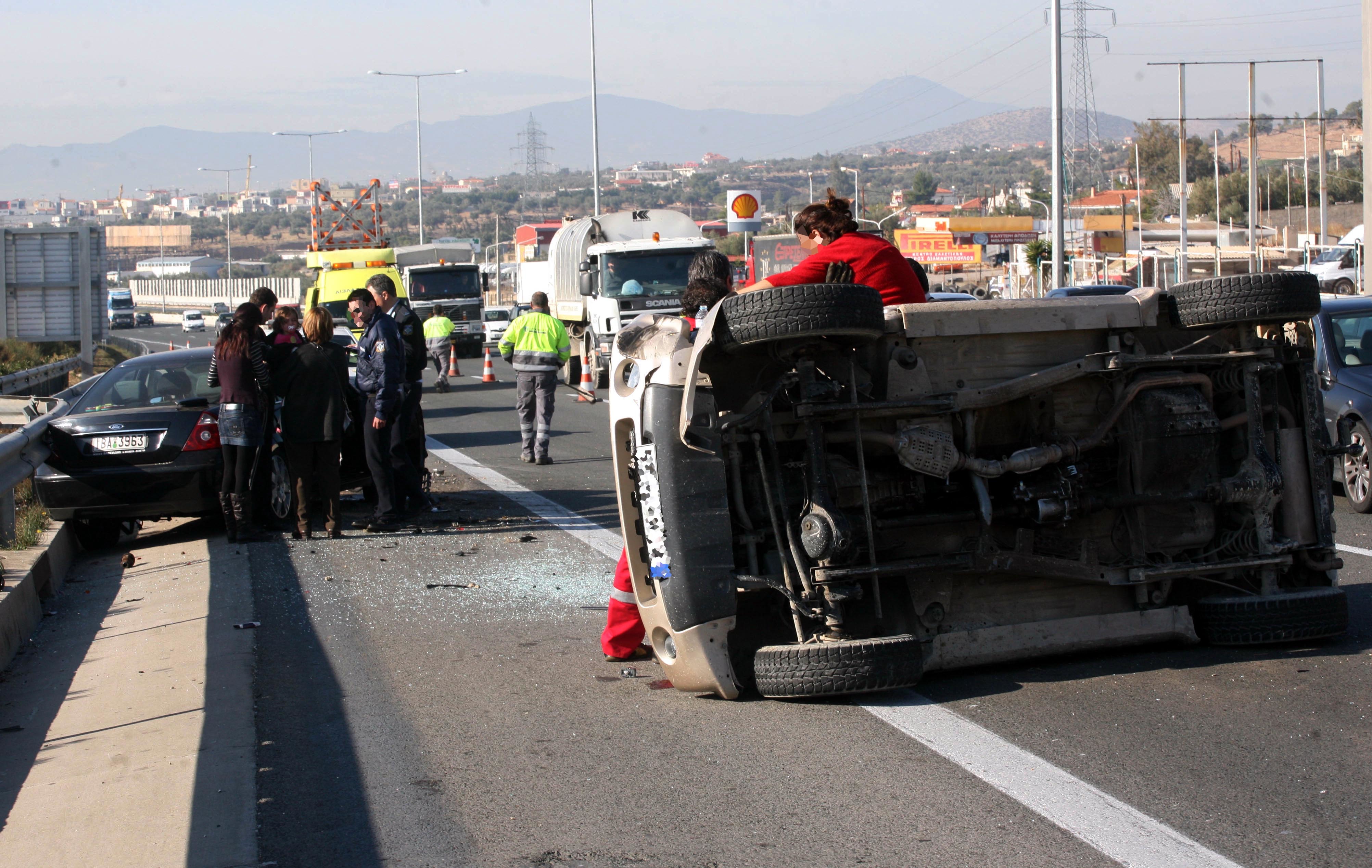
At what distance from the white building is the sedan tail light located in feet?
420

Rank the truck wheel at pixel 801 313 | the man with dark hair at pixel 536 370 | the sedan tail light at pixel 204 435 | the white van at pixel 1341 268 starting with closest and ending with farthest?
1. the truck wheel at pixel 801 313
2. the sedan tail light at pixel 204 435
3. the man with dark hair at pixel 536 370
4. the white van at pixel 1341 268

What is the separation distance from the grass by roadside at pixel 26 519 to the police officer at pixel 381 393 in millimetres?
2310

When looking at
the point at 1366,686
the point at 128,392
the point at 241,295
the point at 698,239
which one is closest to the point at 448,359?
the point at 698,239

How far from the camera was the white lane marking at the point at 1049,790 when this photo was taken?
3729mm

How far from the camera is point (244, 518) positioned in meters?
9.70

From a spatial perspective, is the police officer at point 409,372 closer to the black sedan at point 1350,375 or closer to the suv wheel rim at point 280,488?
the suv wheel rim at point 280,488

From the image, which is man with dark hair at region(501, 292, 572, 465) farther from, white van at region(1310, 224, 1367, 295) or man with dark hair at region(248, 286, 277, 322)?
white van at region(1310, 224, 1367, 295)

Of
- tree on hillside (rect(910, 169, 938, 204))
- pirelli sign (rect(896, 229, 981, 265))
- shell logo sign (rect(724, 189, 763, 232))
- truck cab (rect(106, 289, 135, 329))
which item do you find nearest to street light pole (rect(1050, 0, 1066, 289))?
shell logo sign (rect(724, 189, 763, 232))

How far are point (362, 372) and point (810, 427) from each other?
227 inches

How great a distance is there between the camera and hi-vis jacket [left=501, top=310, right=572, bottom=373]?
550 inches

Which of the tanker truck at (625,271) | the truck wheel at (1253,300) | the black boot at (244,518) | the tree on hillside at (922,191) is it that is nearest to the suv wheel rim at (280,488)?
the black boot at (244,518)

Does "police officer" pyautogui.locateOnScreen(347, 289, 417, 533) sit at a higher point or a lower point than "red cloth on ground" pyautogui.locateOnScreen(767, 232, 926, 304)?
lower

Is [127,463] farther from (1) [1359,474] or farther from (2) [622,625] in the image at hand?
(1) [1359,474]

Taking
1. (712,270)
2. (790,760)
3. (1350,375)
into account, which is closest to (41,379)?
(712,270)
